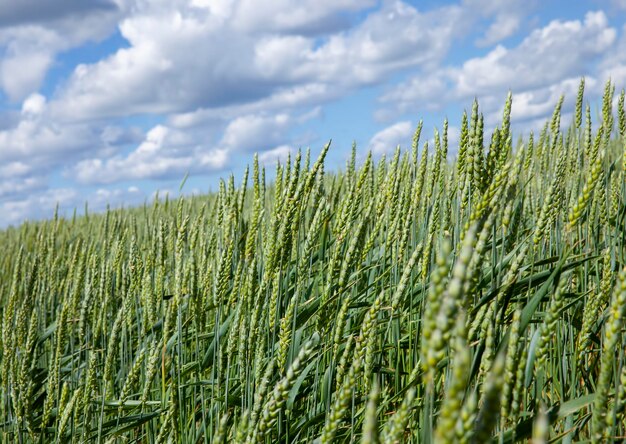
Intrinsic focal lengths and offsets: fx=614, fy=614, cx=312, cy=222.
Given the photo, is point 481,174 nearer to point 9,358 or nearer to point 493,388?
point 493,388

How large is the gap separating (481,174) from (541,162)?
195cm

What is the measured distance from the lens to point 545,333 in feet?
3.50

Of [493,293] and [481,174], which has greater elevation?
[481,174]

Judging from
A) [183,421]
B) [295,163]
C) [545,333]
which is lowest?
[183,421]

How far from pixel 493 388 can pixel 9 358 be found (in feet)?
6.95

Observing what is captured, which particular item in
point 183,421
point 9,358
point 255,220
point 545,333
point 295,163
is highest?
point 295,163

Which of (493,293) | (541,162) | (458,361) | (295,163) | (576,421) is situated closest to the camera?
(458,361)

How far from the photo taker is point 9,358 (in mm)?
2271

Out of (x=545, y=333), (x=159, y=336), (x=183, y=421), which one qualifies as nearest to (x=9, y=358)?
(x=159, y=336)

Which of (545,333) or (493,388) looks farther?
(545,333)

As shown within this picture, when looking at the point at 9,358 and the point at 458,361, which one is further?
the point at 9,358

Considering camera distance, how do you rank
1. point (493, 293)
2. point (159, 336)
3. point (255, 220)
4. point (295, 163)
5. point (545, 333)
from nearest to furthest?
1. point (545, 333)
2. point (493, 293)
3. point (295, 163)
4. point (255, 220)
5. point (159, 336)

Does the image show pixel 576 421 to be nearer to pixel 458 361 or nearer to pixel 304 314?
pixel 304 314

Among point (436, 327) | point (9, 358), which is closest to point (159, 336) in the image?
point (9, 358)
